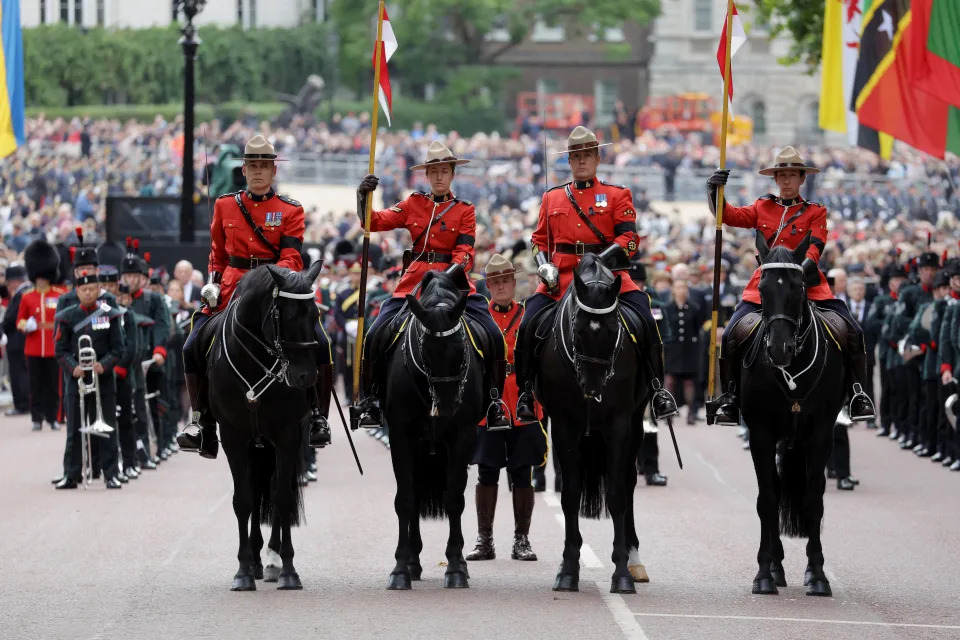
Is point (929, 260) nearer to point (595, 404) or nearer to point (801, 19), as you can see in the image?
point (801, 19)

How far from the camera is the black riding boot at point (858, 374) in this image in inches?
511

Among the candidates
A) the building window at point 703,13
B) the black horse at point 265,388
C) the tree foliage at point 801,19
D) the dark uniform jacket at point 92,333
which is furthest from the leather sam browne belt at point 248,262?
the building window at point 703,13

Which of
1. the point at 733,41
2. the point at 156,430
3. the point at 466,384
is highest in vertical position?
the point at 733,41

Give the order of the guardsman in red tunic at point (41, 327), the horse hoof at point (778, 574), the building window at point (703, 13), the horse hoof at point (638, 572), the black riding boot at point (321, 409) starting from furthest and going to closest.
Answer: the building window at point (703, 13) → the guardsman in red tunic at point (41, 327) → the black riding boot at point (321, 409) → the horse hoof at point (638, 572) → the horse hoof at point (778, 574)

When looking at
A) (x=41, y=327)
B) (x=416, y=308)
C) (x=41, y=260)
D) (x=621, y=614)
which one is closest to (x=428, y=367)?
(x=416, y=308)

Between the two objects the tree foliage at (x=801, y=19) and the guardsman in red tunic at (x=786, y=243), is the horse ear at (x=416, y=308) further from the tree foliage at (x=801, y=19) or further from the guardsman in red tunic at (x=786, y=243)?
the tree foliage at (x=801, y=19)

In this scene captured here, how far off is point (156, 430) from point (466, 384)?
35.3 feet

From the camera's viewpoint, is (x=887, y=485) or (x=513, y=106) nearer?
(x=887, y=485)

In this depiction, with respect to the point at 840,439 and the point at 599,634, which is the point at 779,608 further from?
the point at 840,439

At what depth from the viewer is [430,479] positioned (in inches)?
516

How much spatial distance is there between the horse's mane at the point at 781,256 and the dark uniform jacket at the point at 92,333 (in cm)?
827

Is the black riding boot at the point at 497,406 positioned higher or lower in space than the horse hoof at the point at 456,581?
higher

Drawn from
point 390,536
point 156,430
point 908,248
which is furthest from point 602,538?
point 908,248

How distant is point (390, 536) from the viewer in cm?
1500
